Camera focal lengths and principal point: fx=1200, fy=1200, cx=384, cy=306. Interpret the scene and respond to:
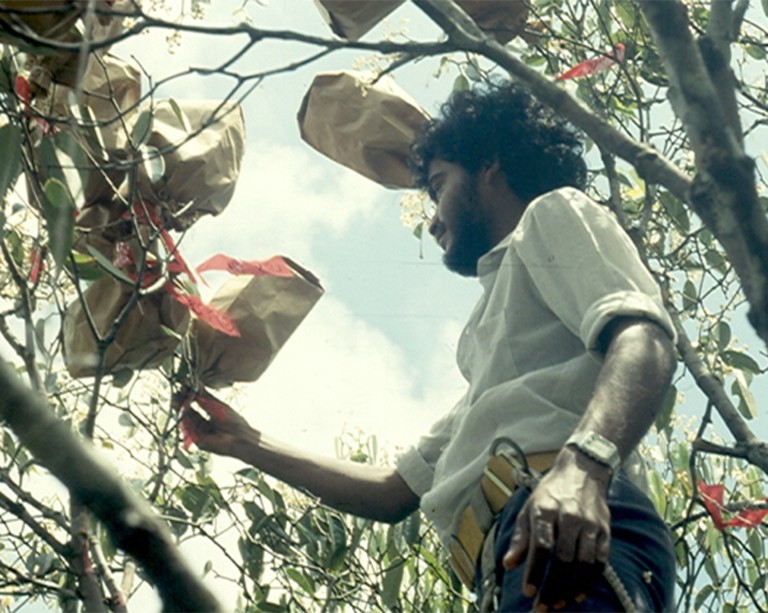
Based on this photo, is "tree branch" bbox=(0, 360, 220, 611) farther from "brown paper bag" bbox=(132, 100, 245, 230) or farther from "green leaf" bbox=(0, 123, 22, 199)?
"brown paper bag" bbox=(132, 100, 245, 230)

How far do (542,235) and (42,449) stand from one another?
1.39 meters

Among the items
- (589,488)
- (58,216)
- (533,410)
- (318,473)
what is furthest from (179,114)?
(589,488)

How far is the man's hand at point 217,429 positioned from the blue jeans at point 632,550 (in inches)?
30.4

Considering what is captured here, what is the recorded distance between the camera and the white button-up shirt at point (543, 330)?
1.57 m

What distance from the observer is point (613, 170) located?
94.6 inches

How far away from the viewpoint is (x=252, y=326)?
208 centimetres

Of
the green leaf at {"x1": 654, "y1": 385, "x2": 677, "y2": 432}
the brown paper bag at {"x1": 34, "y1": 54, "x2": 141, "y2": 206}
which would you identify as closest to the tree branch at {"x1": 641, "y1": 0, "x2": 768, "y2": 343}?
the brown paper bag at {"x1": 34, "y1": 54, "x2": 141, "y2": 206}

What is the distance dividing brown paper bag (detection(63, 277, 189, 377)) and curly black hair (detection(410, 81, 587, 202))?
0.65 m

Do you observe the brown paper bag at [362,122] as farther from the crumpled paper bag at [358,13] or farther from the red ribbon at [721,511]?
the red ribbon at [721,511]

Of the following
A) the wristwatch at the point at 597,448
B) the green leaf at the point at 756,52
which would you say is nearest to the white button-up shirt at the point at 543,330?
the wristwatch at the point at 597,448

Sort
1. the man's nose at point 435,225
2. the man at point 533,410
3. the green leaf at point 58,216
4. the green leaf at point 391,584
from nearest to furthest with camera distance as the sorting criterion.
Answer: the man at point 533,410 < the green leaf at point 58,216 < the man's nose at point 435,225 < the green leaf at point 391,584

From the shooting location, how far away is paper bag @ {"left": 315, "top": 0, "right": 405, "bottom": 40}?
196cm

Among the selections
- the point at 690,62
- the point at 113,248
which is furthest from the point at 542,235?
the point at 113,248

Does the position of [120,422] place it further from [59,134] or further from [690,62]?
[690,62]
